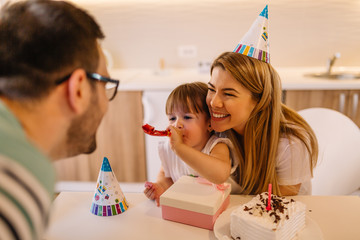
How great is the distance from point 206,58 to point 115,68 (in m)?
0.89

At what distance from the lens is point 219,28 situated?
2830 millimetres

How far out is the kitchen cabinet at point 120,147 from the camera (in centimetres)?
236

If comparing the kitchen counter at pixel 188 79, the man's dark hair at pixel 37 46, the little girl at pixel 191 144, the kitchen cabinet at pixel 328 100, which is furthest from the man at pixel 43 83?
the kitchen cabinet at pixel 328 100

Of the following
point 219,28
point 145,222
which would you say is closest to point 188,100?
point 145,222

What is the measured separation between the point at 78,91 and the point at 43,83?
7 centimetres

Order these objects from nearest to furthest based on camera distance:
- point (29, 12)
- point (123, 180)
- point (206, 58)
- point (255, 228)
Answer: point (29, 12), point (255, 228), point (123, 180), point (206, 58)

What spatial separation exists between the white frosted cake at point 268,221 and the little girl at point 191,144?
17 cm

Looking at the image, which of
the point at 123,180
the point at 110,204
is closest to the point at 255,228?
the point at 110,204

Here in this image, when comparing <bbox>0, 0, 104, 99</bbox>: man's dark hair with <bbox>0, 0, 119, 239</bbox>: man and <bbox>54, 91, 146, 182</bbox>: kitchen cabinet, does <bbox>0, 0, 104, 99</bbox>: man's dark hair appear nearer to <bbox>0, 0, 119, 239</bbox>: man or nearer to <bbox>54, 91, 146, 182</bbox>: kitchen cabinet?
<bbox>0, 0, 119, 239</bbox>: man

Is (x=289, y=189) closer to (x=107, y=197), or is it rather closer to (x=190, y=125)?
(x=190, y=125)

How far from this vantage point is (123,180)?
2562 mm

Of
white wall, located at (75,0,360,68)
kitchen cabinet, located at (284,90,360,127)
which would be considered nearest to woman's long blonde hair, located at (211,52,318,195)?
kitchen cabinet, located at (284,90,360,127)

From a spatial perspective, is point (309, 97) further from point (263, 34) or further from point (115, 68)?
point (115, 68)

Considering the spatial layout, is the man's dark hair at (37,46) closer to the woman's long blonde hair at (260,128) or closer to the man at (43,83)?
the man at (43,83)
